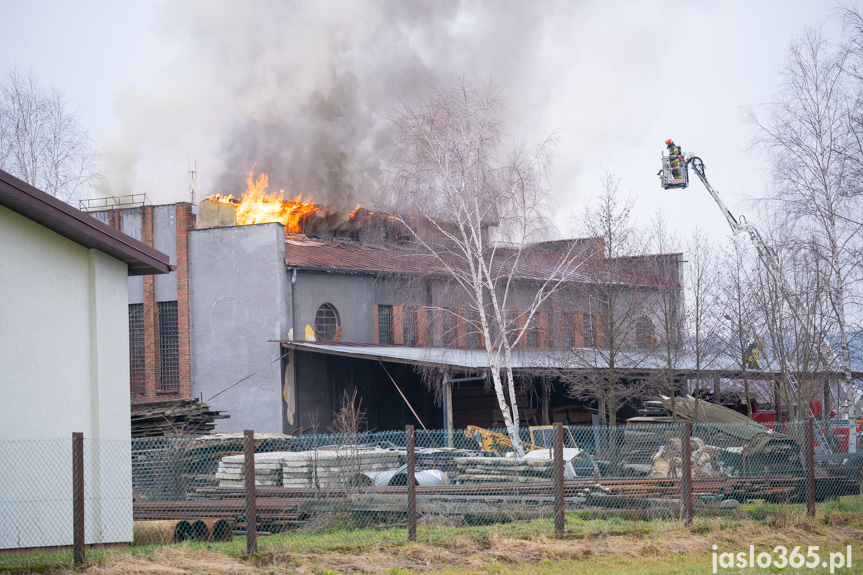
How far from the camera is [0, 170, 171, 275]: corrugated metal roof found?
10672 mm

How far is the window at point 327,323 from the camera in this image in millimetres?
27859

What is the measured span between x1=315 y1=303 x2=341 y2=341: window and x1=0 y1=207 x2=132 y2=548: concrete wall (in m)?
15.5

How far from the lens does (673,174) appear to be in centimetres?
2848

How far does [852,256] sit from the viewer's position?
20.0m

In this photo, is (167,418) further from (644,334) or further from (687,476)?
(644,334)

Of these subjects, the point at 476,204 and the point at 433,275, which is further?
the point at 433,275

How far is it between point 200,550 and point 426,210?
13157 mm

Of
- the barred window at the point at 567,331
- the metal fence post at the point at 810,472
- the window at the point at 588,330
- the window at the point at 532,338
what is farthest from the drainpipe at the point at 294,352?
the metal fence post at the point at 810,472

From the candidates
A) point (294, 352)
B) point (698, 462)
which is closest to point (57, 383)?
point (698, 462)

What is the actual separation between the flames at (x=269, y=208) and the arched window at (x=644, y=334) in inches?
527

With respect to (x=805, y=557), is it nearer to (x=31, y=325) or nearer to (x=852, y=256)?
(x=31, y=325)

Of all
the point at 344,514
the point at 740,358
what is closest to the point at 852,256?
the point at 740,358

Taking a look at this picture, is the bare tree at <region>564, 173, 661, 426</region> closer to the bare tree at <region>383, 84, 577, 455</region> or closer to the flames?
the bare tree at <region>383, 84, 577, 455</region>

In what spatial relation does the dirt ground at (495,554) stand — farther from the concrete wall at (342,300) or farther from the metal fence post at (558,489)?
the concrete wall at (342,300)
